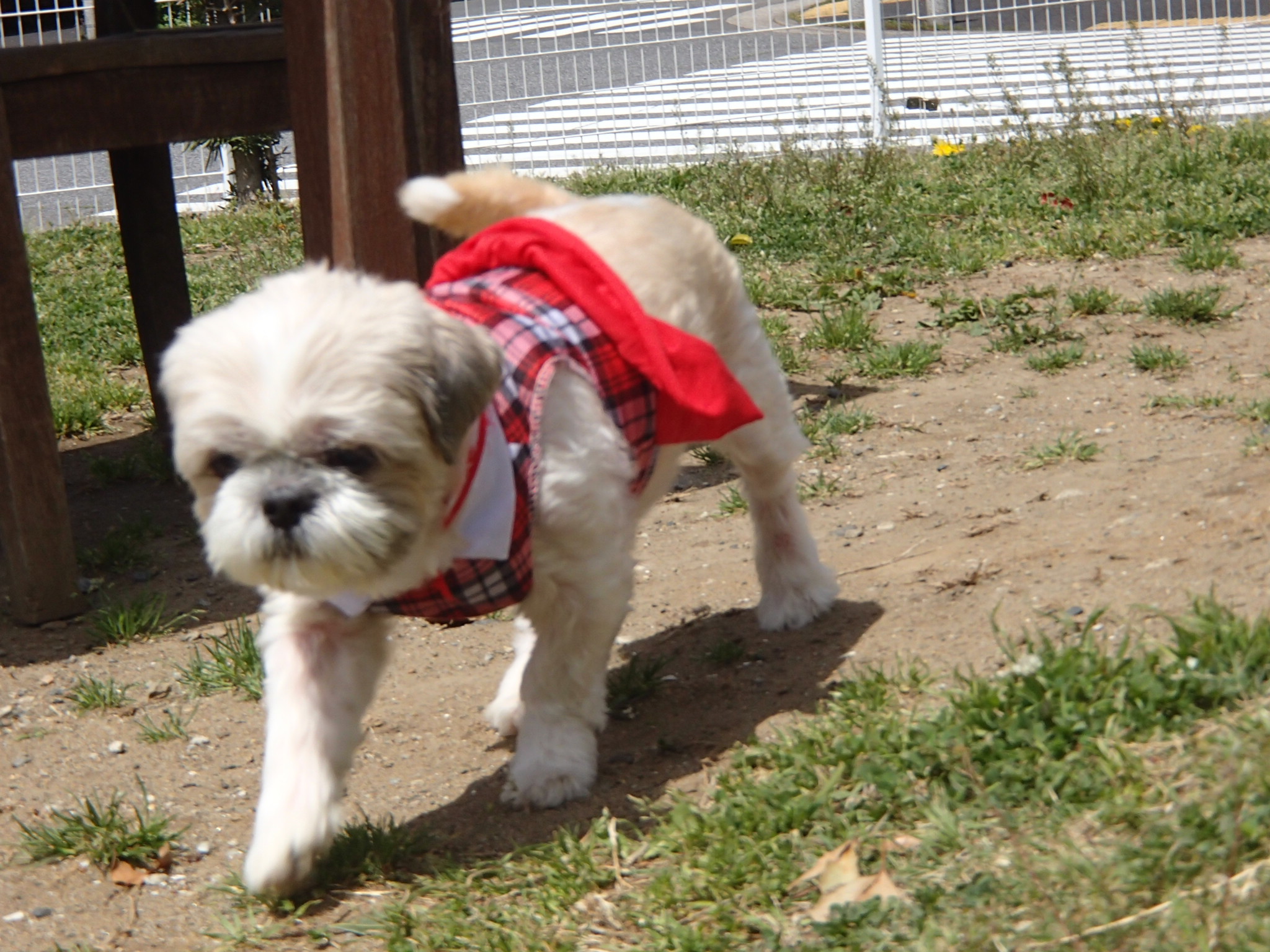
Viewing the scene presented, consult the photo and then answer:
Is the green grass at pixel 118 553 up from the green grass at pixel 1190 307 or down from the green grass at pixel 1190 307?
down

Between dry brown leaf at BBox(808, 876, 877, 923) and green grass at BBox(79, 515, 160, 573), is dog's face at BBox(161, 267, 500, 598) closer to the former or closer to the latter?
→ dry brown leaf at BBox(808, 876, 877, 923)

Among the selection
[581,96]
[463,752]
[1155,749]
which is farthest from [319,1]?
[581,96]

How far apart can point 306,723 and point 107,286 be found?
5.43 metres

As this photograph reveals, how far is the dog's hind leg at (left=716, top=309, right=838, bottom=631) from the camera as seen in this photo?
11.9ft

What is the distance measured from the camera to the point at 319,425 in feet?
7.66

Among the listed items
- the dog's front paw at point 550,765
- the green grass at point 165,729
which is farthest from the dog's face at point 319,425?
the green grass at point 165,729

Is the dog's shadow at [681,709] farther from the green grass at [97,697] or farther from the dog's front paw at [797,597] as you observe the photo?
the green grass at [97,697]

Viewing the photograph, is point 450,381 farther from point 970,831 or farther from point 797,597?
point 797,597

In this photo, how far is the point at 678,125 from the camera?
9.43 meters

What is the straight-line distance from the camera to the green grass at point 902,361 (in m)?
5.31

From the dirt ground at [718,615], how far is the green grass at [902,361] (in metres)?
0.27

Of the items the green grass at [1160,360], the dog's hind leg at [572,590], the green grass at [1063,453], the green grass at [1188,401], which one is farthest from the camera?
the green grass at [1160,360]

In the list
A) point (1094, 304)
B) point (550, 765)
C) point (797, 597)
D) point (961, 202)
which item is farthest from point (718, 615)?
point (961, 202)

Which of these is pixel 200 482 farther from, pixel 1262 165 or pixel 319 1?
pixel 1262 165
